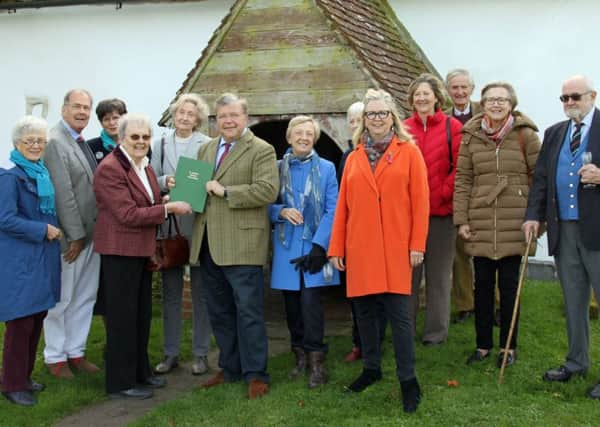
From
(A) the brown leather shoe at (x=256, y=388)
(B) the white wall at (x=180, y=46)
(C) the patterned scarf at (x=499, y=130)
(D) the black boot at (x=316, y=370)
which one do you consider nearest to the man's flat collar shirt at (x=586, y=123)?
(C) the patterned scarf at (x=499, y=130)

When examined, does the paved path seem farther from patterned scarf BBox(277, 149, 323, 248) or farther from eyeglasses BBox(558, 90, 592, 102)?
eyeglasses BBox(558, 90, 592, 102)

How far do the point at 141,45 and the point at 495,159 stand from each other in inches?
268

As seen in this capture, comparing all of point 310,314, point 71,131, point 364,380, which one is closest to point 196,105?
point 71,131

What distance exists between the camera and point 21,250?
189 inches

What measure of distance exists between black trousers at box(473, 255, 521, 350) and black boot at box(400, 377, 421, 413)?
1.01 m

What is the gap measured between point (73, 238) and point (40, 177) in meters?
0.59

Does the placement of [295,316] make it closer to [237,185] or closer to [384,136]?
[237,185]

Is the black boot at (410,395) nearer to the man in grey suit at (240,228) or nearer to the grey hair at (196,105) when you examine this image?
the man in grey suit at (240,228)

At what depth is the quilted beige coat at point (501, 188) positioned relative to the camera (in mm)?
4949

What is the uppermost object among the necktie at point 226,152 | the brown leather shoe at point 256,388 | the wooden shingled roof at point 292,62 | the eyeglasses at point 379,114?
the wooden shingled roof at point 292,62

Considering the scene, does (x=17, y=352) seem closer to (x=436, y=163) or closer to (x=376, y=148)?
(x=376, y=148)

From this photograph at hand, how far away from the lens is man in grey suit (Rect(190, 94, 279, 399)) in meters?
4.81

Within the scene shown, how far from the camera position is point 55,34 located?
10.7 m

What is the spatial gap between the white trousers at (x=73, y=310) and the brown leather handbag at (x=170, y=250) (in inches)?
26.0
